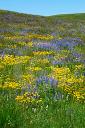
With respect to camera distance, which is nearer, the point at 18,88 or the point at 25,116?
the point at 25,116

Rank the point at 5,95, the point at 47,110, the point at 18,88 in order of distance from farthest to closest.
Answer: the point at 18,88, the point at 5,95, the point at 47,110

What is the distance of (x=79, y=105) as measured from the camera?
30.8ft

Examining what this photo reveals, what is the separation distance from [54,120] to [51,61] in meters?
7.40

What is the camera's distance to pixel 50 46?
Result: 19.9m

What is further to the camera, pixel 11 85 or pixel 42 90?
pixel 11 85

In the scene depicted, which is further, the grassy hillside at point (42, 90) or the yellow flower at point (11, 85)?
the yellow flower at point (11, 85)

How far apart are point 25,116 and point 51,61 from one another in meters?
7.32

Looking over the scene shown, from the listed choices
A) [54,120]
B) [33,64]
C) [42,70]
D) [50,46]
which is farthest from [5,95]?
[50,46]

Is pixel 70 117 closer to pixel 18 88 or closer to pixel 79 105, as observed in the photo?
pixel 79 105

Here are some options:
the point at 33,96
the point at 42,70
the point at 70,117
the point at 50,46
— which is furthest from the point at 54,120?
the point at 50,46

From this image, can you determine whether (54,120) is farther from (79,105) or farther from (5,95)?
(5,95)

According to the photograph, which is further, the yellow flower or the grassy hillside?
the yellow flower

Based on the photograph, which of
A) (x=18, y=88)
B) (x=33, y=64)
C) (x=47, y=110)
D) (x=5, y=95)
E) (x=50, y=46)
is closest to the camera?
(x=47, y=110)

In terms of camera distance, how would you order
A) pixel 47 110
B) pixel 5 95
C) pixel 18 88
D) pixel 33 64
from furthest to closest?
pixel 33 64
pixel 18 88
pixel 5 95
pixel 47 110
